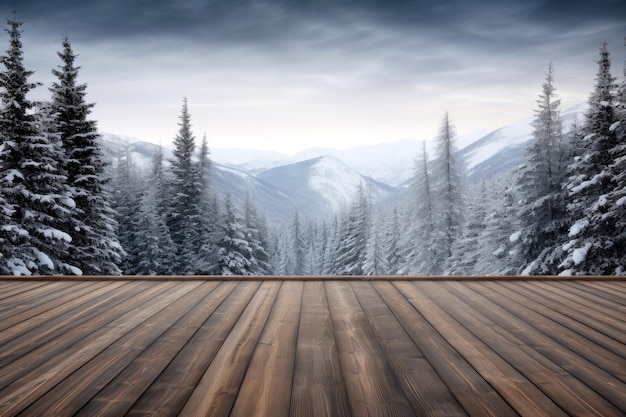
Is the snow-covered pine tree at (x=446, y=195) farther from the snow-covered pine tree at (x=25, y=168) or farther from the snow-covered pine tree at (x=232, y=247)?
the snow-covered pine tree at (x=25, y=168)

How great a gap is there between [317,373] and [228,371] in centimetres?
48

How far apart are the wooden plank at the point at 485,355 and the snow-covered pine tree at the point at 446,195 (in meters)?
17.2

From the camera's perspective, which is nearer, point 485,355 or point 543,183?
point 485,355

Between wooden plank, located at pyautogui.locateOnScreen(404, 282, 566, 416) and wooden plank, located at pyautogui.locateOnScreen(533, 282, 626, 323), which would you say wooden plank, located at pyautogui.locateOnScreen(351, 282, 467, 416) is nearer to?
wooden plank, located at pyautogui.locateOnScreen(404, 282, 566, 416)

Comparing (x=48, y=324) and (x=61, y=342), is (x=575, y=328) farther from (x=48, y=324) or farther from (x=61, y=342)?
(x=48, y=324)

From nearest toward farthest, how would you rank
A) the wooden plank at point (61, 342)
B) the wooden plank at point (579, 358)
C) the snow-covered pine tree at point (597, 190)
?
1. the wooden plank at point (579, 358)
2. the wooden plank at point (61, 342)
3. the snow-covered pine tree at point (597, 190)

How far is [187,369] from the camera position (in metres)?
2.01

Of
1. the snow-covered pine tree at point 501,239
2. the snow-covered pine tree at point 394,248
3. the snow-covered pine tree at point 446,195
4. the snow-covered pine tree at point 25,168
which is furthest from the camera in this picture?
the snow-covered pine tree at point 394,248

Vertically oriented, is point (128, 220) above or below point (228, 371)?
above

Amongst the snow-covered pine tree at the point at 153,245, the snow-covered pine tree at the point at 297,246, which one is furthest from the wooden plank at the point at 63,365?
the snow-covered pine tree at the point at 297,246

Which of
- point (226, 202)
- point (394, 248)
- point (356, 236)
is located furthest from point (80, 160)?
point (394, 248)

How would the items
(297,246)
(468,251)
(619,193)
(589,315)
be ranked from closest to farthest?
(589,315), (619,193), (468,251), (297,246)

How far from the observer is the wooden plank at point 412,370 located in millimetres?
1623

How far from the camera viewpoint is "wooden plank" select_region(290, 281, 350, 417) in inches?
63.1
